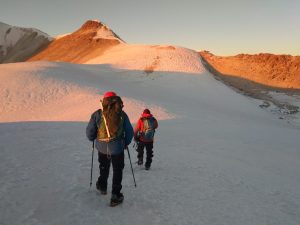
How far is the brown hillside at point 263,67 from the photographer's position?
7072 cm

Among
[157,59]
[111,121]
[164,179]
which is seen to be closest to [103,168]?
[111,121]

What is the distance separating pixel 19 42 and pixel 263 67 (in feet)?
248

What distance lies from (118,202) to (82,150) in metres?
5.76

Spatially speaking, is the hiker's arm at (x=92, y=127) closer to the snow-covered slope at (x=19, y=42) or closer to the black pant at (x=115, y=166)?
the black pant at (x=115, y=166)

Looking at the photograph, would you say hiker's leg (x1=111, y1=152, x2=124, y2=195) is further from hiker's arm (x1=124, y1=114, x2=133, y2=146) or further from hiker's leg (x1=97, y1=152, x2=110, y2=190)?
hiker's arm (x1=124, y1=114, x2=133, y2=146)

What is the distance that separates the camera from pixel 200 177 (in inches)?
420

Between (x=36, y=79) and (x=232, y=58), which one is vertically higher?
(x=232, y=58)

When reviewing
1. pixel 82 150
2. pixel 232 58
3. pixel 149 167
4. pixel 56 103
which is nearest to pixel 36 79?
pixel 56 103

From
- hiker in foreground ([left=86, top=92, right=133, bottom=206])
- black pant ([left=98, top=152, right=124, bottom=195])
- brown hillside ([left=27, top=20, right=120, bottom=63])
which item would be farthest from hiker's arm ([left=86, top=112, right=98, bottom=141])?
brown hillside ([left=27, top=20, right=120, bottom=63])

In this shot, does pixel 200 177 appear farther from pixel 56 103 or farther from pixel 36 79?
pixel 36 79

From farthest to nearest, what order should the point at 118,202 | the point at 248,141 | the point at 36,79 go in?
the point at 36,79
the point at 248,141
the point at 118,202

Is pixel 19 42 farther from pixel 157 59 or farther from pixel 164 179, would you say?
pixel 164 179

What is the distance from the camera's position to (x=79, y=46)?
88.6 metres

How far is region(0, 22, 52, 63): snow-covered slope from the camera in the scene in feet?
343
